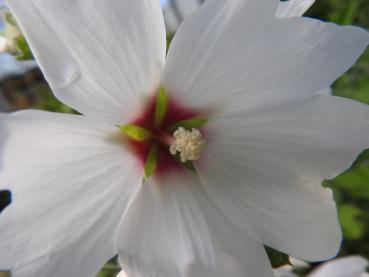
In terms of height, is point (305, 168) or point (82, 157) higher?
point (82, 157)

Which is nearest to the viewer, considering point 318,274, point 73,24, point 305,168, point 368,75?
point 73,24

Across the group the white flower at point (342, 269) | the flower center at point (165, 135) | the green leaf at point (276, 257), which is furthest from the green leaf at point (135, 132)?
the white flower at point (342, 269)

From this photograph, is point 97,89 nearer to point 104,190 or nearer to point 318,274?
point 104,190

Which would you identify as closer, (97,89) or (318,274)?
(97,89)

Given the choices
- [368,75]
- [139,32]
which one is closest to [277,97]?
Result: [139,32]

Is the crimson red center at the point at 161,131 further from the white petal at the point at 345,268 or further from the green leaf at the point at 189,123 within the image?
the white petal at the point at 345,268

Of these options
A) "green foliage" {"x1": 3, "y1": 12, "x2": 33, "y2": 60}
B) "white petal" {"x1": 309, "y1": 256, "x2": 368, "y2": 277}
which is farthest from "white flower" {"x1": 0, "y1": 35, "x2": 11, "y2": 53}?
"white petal" {"x1": 309, "y1": 256, "x2": 368, "y2": 277}

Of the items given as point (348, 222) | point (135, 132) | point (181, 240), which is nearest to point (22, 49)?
point (135, 132)
